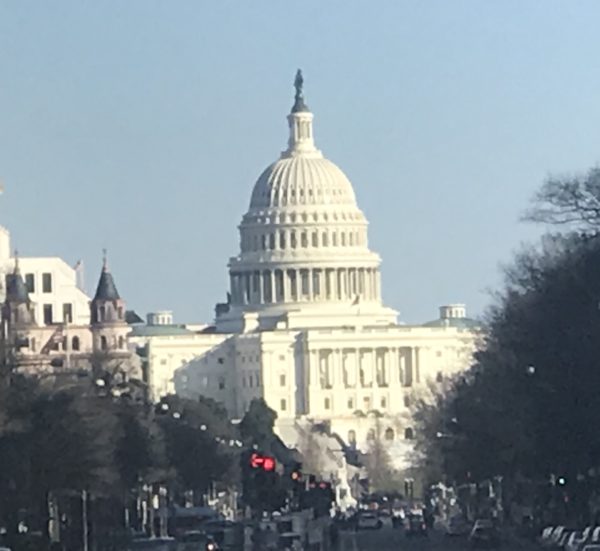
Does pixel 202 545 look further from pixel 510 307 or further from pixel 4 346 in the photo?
pixel 510 307

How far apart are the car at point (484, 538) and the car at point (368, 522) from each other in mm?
43311

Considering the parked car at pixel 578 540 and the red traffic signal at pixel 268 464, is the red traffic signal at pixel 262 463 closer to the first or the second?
the red traffic signal at pixel 268 464

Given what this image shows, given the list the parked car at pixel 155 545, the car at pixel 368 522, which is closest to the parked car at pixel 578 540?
the parked car at pixel 155 545

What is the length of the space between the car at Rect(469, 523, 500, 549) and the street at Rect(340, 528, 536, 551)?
0.32 metres

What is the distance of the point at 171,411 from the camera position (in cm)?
17662

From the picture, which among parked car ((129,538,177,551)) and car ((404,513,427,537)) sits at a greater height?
car ((404,513,427,537))

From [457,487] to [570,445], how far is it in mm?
81714

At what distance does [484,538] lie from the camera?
10450 centimetres

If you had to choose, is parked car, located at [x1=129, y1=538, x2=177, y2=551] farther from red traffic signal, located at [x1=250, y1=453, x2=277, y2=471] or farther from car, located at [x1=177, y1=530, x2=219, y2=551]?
red traffic signal, located at [x1=250, y1=453, x2=277, y2=471]

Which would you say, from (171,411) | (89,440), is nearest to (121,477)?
(89,440)

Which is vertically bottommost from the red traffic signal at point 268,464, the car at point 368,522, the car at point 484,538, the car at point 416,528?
the car at point 484,538

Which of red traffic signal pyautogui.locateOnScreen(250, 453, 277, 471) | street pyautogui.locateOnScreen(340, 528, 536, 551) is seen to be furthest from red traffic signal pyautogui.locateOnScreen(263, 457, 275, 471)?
street pyautogui.locateOnScreen(340, 528, 536, 551)

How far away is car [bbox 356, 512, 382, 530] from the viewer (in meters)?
153

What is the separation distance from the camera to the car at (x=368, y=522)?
152625 mm
